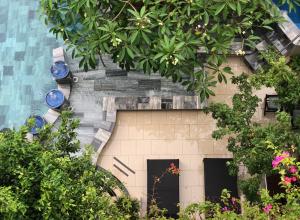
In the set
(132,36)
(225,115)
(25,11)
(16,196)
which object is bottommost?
(16,196)

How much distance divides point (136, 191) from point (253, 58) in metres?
5.53

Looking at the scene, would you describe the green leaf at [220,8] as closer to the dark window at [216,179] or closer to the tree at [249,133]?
the tree at [249,133]

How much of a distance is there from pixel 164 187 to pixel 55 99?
4.37m

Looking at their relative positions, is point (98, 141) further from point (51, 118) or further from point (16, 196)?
point (16, 196)

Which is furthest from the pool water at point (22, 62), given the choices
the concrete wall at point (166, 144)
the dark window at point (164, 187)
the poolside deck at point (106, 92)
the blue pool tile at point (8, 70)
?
the dark window at point (164, 187)

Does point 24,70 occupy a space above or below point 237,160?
above

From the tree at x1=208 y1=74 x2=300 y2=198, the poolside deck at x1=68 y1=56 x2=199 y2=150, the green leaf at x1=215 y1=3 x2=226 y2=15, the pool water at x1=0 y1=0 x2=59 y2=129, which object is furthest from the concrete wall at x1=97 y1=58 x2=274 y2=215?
the green leaf at x1=215 y1=3 x2=226 y2=15

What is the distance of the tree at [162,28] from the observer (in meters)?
12.1

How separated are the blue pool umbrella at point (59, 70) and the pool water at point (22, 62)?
961 mm

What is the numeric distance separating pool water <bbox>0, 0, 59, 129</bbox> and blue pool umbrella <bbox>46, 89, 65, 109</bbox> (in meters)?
0.89

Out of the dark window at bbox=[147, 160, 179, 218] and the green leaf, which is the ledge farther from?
the green leaf

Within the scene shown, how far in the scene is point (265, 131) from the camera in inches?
496

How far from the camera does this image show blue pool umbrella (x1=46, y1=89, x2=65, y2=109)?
1593 cm

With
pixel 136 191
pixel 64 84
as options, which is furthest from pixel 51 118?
pixel 136 191
